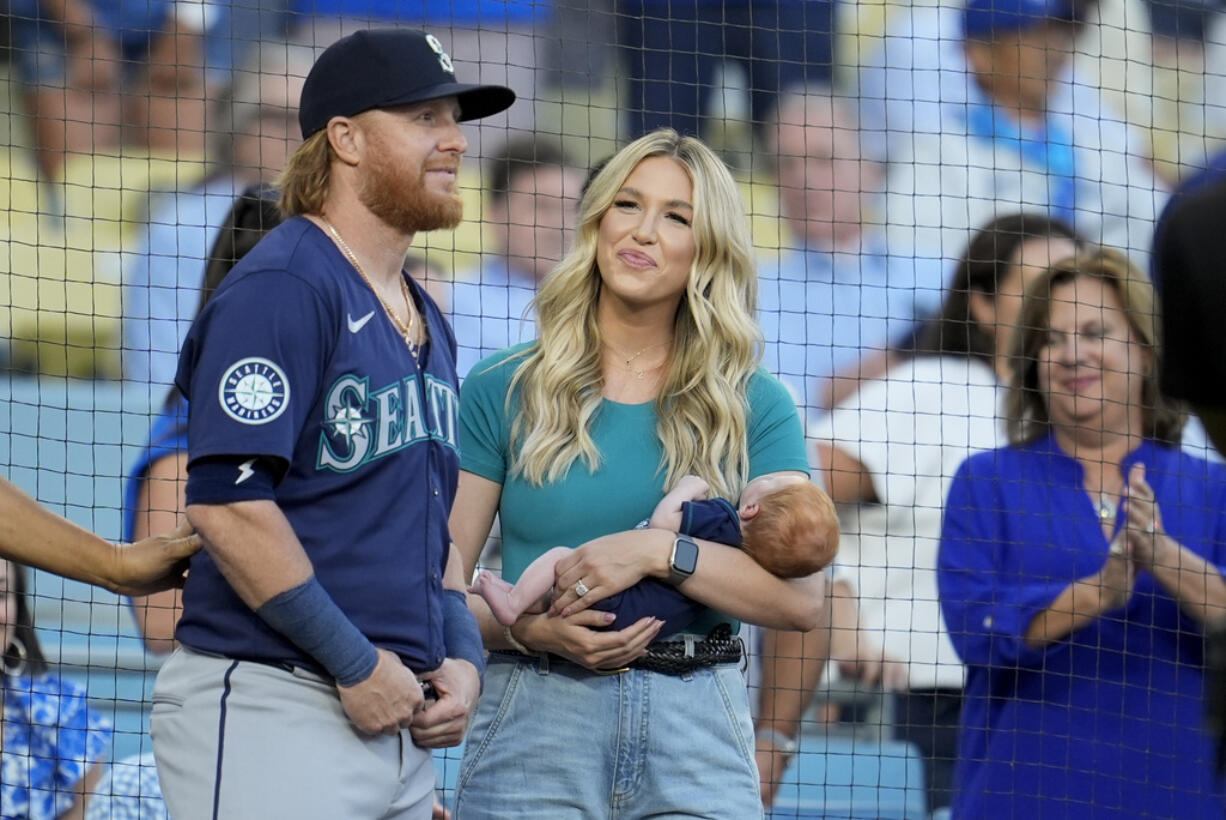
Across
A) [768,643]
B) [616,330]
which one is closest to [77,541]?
[616,330]

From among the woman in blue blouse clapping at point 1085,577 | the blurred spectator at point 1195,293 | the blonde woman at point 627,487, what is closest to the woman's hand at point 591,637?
the blonde woman at point 627,487

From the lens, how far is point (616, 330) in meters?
2.75

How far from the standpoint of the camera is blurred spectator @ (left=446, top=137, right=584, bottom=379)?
4848 mm

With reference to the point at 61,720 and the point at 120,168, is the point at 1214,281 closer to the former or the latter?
the point at 61,720

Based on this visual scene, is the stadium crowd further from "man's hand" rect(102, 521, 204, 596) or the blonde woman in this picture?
"man's hand" rect(102, 521, 204, 596)

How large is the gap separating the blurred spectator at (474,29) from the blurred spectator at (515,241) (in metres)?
0.20

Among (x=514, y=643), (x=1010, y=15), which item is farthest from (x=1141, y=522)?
(x=1010, y=15)

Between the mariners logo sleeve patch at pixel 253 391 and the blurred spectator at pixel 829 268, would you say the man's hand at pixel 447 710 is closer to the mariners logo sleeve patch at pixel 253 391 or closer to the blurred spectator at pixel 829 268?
the mariners logo sleeve patch at pixel 253 391

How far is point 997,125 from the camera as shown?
5.32 meters

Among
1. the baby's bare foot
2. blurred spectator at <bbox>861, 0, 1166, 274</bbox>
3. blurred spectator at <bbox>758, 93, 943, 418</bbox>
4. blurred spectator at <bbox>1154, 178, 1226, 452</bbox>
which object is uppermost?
blurred spectator at <bbox>861, 0, 1166, 274</bbox>

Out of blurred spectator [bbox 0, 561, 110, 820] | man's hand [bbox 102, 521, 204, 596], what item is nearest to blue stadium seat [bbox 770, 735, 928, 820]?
blurred spectator [bbox 0, 561, 110, 820]

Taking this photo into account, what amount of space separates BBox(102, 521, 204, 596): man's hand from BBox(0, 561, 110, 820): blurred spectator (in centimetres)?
158

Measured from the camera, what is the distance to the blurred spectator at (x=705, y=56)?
16.9 feet

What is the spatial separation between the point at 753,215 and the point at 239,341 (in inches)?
125
